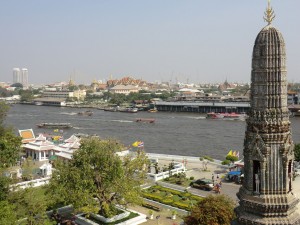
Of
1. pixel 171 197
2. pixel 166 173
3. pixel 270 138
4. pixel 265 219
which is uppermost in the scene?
pixel 270 138

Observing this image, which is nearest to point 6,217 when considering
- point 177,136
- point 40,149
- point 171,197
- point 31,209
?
point 31,209

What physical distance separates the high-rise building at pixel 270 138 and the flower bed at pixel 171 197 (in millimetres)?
11248

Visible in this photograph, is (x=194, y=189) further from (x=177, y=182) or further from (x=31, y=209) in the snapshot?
(x=31, y=209)

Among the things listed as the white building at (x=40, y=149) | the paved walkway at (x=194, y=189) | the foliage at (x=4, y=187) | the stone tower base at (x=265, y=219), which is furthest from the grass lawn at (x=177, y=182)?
the stone tower base at (x=265, y=219)

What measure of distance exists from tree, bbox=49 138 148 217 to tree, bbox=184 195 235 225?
14.9ft

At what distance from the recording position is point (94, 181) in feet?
68.0

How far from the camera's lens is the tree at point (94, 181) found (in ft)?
64.9

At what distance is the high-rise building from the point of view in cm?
1113

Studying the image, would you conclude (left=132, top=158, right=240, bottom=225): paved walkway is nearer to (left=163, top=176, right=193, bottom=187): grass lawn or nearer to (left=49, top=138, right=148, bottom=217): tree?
(left=163, top=176, right=193, bottom=187): grass lawn

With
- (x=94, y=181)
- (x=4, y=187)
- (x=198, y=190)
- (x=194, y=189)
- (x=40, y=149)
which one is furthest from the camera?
(x=40, y=149)

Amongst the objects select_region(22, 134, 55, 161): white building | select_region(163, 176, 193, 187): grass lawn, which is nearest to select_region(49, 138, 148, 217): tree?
select_region(163, 176, 193, 187): grass lawn

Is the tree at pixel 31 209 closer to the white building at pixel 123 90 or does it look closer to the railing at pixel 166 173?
the railing at pixel 166 173

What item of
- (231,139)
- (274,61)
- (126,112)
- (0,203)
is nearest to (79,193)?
(0,203)

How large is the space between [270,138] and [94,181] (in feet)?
39.4
